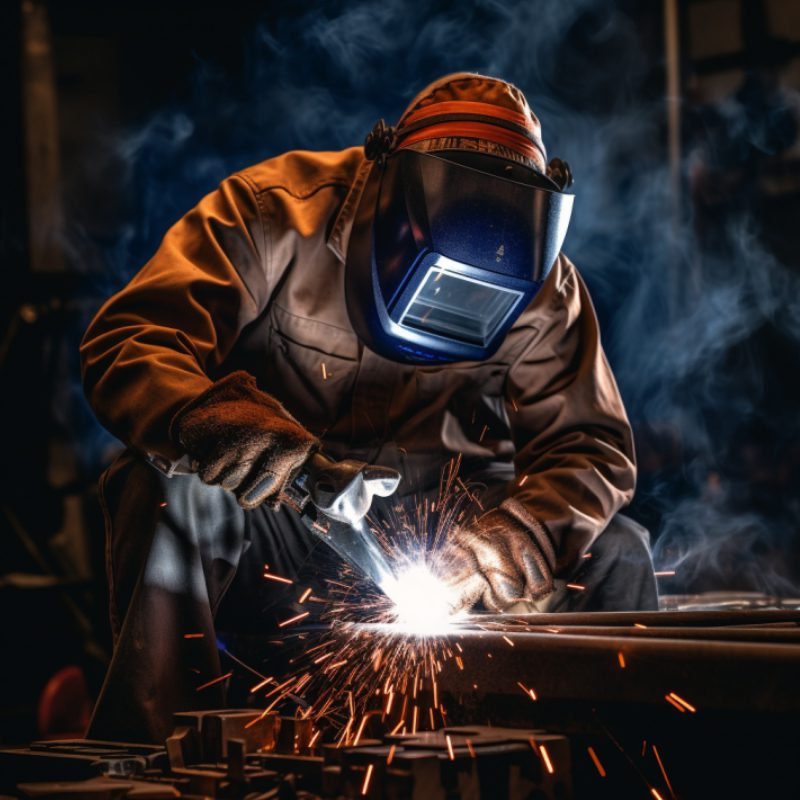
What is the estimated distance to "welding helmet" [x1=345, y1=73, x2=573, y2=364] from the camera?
191cm

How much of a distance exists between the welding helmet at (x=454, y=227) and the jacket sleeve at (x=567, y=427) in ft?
1.00

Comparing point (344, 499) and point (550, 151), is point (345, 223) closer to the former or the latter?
point (344, 499)

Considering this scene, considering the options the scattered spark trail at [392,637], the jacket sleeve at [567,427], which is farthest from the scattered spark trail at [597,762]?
the jacket sleeve at [567,427]

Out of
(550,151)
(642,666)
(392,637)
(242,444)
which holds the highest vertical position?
(550,151)

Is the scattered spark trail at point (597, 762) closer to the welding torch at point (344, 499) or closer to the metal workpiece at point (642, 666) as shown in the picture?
the metal workpiece at point (642, 666)

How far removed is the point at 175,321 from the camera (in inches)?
78.1

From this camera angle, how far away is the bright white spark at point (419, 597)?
6.21 ft

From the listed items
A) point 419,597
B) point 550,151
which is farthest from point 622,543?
point 550,151

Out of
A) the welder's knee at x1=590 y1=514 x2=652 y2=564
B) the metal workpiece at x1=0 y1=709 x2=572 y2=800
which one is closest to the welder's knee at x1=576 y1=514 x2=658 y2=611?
the welder's knee at x1=590 y1=514 x2=652 y2=564

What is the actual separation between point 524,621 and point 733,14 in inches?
168

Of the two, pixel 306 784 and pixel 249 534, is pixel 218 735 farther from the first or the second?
pixel 249 534

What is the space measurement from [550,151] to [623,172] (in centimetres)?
40

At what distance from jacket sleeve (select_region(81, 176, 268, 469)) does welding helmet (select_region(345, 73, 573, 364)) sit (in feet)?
0.79

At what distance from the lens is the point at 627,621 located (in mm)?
1625
